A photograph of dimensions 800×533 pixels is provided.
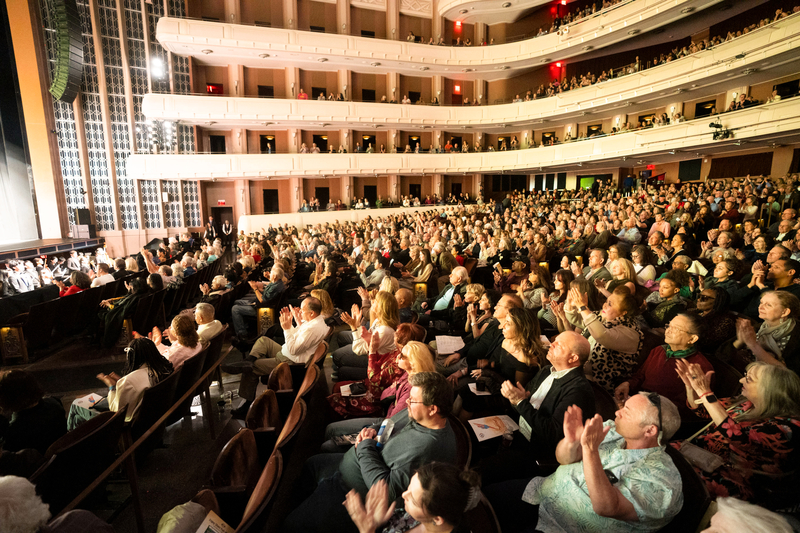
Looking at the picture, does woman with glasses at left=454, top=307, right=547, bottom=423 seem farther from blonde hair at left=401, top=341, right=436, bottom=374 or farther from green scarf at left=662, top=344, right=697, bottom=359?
green scarf at left=662, top=344, right=697, bottom=359

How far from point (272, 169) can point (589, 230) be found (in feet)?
48.4

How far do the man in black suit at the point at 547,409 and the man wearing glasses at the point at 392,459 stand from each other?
0.47 m

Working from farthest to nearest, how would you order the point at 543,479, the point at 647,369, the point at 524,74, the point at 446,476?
the point at 524,74 → the point at 647,369 → the point at 543,479 → the point at 446,476

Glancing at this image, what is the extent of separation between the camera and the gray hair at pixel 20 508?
4.08 ft

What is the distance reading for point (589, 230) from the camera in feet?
26.8

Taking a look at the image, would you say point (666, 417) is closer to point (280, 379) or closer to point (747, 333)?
point (747, 333)

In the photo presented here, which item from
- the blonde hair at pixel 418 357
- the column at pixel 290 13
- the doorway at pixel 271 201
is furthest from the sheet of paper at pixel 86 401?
the column at pixel 290 13

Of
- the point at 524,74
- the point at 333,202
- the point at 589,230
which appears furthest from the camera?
the point at 524,74

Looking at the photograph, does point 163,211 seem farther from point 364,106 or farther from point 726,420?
point 726,420

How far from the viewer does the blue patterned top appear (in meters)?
1.36

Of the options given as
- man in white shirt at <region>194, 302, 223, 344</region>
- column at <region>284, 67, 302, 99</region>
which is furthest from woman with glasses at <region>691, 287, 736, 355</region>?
column at <region>284, 67, 302, 99</region>

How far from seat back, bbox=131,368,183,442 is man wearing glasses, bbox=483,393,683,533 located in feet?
6.91

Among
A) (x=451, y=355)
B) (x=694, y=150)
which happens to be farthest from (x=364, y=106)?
(x=451, y=355)

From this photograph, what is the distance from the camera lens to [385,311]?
3186mm
